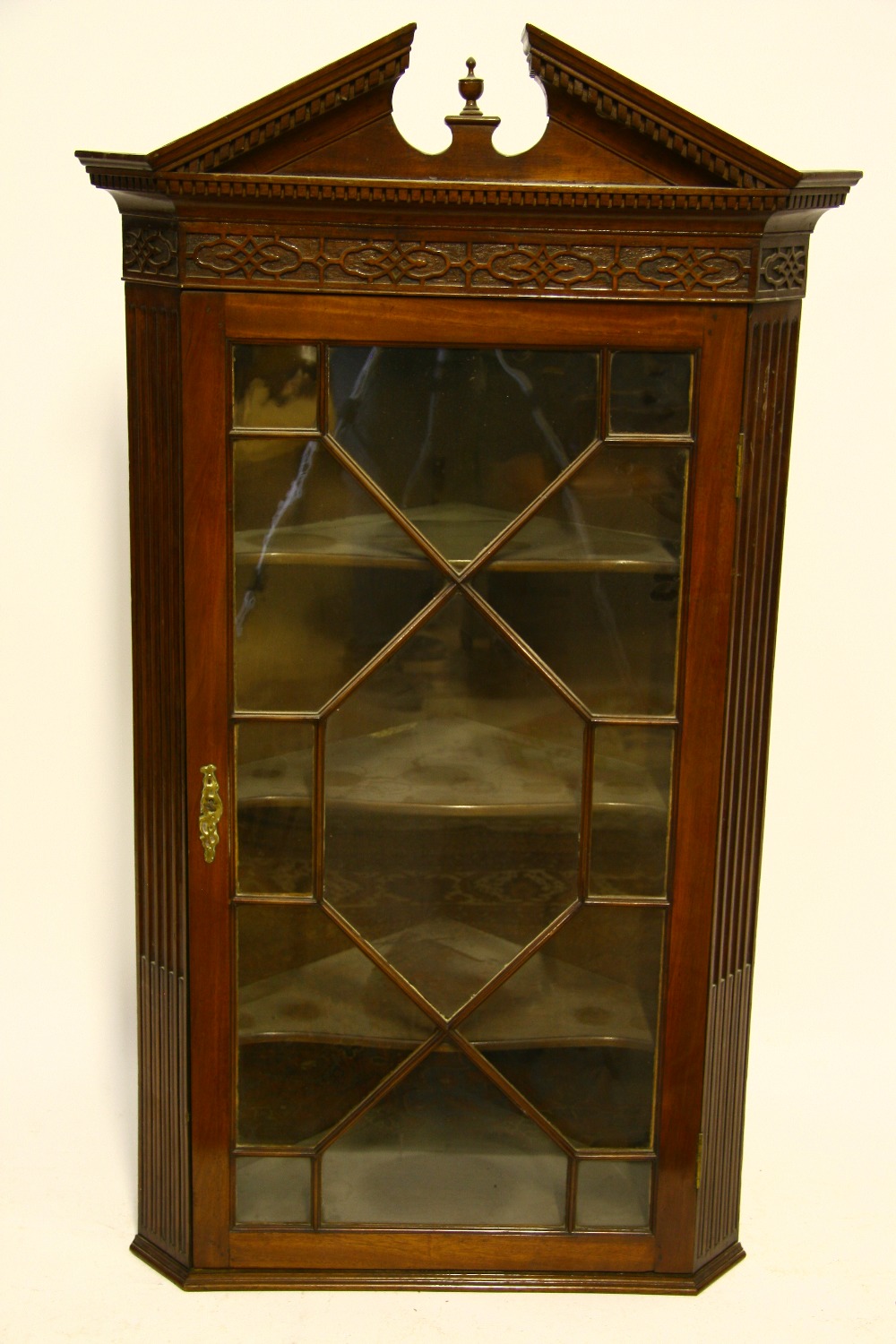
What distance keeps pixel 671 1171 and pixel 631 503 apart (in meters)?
0.82

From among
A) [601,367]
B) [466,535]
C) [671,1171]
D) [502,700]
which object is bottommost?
[671,1171]

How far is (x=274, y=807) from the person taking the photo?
6.25ft

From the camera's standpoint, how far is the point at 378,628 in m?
1.85

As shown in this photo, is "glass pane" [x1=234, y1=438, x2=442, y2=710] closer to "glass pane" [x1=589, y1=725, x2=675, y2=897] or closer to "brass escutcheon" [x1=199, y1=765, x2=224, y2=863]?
"brass escutcheon" [x1=199, y1=765, x2=224, y2=863]

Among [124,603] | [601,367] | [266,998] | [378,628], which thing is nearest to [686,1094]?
[266,998]

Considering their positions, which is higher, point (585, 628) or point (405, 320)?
point (405, 320)

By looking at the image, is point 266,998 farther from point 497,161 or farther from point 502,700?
point 497,161

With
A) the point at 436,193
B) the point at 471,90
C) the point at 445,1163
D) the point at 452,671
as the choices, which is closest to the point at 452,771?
the point at 452,671

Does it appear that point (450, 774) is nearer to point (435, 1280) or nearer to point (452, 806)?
point (452, 806)

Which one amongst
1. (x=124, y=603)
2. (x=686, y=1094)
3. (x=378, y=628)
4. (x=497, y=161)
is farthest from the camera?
(x=124, y=603)

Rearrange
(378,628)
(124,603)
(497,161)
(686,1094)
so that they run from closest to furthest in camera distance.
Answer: (497,161), (378,628), (686,1094), (124,603)

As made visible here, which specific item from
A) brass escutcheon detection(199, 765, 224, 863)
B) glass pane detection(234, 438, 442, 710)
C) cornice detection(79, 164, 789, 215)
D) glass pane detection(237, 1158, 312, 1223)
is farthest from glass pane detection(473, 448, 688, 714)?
glass pane detection(237, 1158, 312, 1223)

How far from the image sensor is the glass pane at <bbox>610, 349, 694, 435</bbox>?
5.85 ft

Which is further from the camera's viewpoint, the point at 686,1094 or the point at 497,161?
the point at 686,1094
